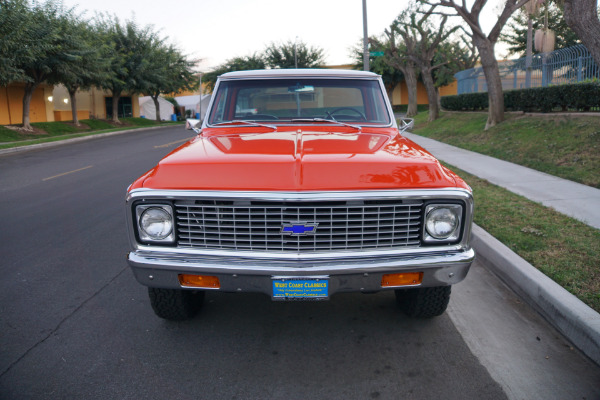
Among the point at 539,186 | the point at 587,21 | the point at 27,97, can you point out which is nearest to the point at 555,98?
the point at 587,21

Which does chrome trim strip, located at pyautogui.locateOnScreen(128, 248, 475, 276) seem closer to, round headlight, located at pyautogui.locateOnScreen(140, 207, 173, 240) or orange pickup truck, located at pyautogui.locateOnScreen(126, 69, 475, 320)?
orange pickup truck, located at pyautogui.locateOnScreen(126, 69, 475, 320)

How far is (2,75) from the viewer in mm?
20375

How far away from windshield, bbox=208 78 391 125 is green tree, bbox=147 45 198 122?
33.7 metres

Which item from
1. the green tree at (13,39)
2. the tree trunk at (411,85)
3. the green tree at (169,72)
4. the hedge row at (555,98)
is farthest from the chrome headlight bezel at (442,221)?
the green tree at (169,72)

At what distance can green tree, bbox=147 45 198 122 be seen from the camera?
1441 inches

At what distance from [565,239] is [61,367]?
4.51 metres

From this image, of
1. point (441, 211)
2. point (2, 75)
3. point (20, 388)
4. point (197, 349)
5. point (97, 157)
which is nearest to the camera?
point (20, 388)

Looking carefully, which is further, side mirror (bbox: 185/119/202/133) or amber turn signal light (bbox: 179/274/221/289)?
side mirror (bbox: 185/119/202/133)

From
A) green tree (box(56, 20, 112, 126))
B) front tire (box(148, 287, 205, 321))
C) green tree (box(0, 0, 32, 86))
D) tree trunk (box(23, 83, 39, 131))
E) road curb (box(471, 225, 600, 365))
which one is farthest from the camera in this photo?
green tree (box(56, 20, 112, 126))

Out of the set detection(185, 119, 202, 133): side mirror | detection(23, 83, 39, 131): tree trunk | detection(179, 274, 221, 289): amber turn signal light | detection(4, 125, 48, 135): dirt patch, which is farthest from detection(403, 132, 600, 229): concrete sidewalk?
detection(23, 83, 39, 131): tree trunk

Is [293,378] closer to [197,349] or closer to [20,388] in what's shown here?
[197,349]

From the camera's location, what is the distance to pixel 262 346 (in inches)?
128

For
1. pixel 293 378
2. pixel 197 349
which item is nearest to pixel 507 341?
pixel 293 378

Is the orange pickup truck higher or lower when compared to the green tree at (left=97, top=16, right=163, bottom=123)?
lower
